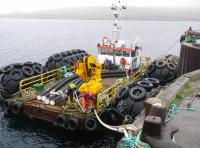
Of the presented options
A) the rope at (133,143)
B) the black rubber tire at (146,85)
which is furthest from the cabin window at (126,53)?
the rope at (133,143)

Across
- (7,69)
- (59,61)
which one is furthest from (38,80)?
(59,61)

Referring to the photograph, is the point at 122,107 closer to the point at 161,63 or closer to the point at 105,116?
the point at 105,116

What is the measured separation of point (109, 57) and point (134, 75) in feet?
9.35

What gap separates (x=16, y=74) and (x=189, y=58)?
39.5ft

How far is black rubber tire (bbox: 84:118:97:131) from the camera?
502 inches

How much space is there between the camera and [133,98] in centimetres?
1316

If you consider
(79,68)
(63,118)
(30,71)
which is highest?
(79,68)

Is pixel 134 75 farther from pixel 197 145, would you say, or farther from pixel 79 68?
pixel 197 145

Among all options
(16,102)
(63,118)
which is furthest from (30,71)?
(63,118)

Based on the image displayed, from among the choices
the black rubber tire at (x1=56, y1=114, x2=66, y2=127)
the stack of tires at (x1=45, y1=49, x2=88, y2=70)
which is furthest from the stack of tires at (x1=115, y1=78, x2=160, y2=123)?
the stack of tires at (x1=45, y1=49, x2=88, y2=70)

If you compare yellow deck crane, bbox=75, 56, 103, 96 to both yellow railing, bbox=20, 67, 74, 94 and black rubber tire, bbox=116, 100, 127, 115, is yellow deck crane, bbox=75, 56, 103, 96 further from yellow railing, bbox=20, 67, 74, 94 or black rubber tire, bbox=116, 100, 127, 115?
yellow railing, bbox=20, 67, 74, 94

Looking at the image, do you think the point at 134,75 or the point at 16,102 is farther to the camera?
the point at 134,75

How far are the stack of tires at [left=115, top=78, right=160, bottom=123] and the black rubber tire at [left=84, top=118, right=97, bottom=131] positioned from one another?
156 centimetres

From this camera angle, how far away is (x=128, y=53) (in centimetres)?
1992
